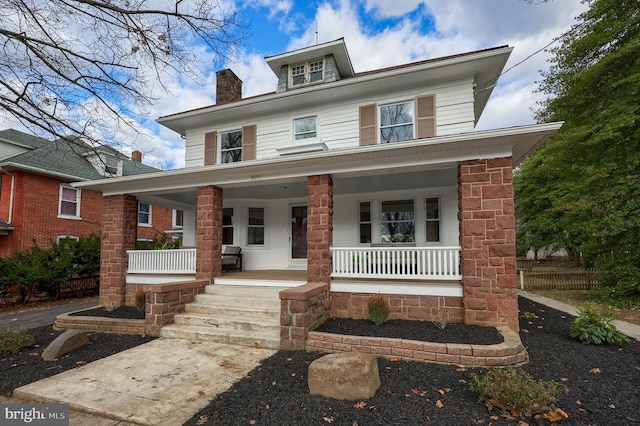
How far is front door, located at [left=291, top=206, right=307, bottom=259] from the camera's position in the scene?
9.94m

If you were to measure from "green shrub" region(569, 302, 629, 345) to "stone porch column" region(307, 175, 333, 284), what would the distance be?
171 inches

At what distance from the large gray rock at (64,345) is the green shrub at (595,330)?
8.24m

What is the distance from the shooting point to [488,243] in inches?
208

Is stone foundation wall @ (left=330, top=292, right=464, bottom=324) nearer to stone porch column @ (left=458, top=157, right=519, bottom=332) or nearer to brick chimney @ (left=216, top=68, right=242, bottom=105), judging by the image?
stone porch column @ (left=458, top=157, right=519, bottom=332)

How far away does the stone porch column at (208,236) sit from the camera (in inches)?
285

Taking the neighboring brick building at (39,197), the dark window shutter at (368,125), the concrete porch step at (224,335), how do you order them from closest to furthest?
the concrete porch step at (224,335) → the dark window shutter at (368,125) → the neighboring brick building at (39,197)

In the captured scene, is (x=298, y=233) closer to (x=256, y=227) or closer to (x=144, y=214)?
(x=256, y=227)

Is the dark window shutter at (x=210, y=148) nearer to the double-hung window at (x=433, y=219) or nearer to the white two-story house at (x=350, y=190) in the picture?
the white two-story house at (x=350, y=190)

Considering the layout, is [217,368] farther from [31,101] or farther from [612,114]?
[612,114]

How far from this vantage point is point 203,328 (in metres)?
5.69

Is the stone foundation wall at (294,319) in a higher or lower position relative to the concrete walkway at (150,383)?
higher

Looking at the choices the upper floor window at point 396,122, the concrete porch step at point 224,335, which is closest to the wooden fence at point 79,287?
the concrete porch step at point 224,335

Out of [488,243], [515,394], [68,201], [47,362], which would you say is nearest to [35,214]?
[68,201]

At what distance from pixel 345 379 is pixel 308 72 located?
358 inches
